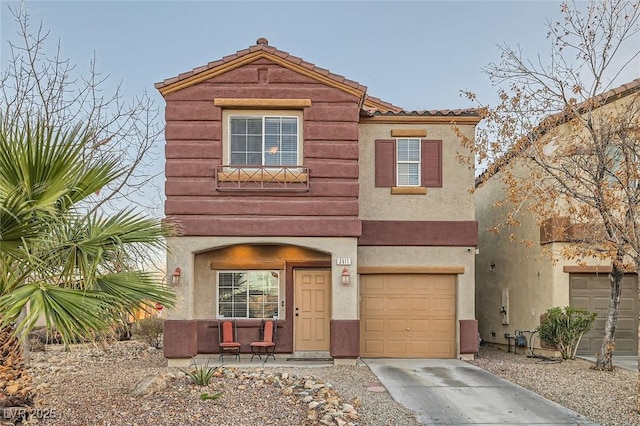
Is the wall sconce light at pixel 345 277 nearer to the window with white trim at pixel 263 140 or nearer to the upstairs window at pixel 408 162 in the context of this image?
the upstairs window at pixel 408 162

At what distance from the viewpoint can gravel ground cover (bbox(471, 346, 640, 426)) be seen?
9227 millimetres

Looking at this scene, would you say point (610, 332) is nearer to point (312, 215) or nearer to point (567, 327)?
point (567, 327)

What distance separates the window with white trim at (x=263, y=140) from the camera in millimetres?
13914

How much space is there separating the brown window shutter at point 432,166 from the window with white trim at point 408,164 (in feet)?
0.54

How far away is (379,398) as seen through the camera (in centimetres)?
1002

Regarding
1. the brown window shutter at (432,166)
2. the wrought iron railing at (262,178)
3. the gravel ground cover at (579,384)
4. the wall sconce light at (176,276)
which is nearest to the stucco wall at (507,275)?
the gravel ground cover at (579,384)

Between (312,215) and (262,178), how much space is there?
1503 millimetres

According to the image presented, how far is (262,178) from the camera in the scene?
13664mm

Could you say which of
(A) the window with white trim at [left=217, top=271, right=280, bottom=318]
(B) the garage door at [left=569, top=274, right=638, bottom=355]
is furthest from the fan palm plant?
(B) the garage door at [left=569, top=274, right=638, bottom=355]

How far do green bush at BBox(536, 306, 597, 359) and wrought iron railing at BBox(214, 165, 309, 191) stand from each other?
7140 millimetres

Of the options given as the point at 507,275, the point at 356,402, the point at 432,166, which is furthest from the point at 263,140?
the point at 507,275

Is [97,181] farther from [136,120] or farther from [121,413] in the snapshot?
[136,120]

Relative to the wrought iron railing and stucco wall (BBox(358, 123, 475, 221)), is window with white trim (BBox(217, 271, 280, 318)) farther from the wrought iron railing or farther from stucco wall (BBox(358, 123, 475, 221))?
stucco wall (BBox(358, 123, 475, 221))

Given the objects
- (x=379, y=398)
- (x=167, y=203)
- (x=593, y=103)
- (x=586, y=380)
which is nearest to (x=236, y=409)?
(x=379, y=398)
